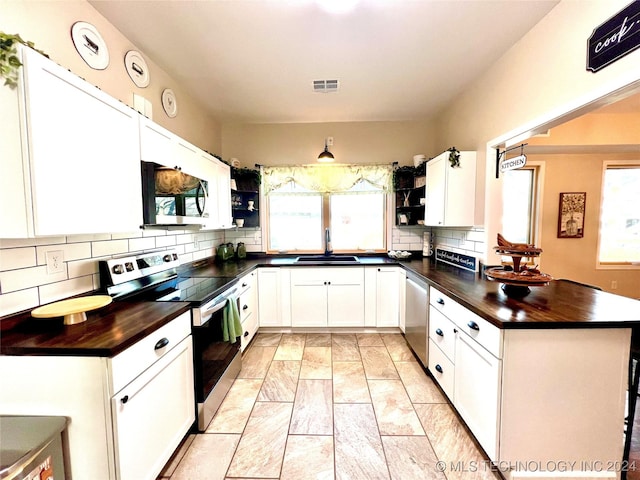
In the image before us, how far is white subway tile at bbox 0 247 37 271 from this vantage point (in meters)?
1.18

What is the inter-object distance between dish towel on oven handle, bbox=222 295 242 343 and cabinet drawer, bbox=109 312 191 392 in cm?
44

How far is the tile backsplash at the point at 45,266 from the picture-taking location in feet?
3.94

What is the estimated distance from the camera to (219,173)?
2.82 meters

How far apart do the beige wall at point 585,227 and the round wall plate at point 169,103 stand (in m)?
4.53

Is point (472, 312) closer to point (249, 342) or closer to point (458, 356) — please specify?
point (458, 356)

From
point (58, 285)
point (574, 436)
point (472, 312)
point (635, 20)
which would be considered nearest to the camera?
point (635, 20)

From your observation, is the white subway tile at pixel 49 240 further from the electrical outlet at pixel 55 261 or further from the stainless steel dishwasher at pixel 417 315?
the stainless steel dishwasher at pixel 417 315

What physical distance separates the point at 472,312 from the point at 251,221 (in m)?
2.84

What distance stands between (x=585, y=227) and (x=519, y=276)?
10.8ft

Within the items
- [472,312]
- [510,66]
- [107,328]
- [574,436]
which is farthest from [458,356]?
[510,66]

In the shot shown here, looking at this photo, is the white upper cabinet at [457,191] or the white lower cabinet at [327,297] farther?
the white lower cabinet at [327,297]

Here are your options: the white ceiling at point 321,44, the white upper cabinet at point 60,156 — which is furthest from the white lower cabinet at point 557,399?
the white upper cabinet at point 60,156

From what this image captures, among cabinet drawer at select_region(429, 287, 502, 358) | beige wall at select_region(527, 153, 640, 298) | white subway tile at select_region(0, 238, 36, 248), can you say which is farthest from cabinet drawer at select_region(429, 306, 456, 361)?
beige wall at select_region(527, 153, 640, 298)

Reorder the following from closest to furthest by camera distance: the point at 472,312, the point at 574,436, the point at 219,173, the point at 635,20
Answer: the point at 635,20 → the point at 574,436 → the point at 472,312 → the point at 219,173
